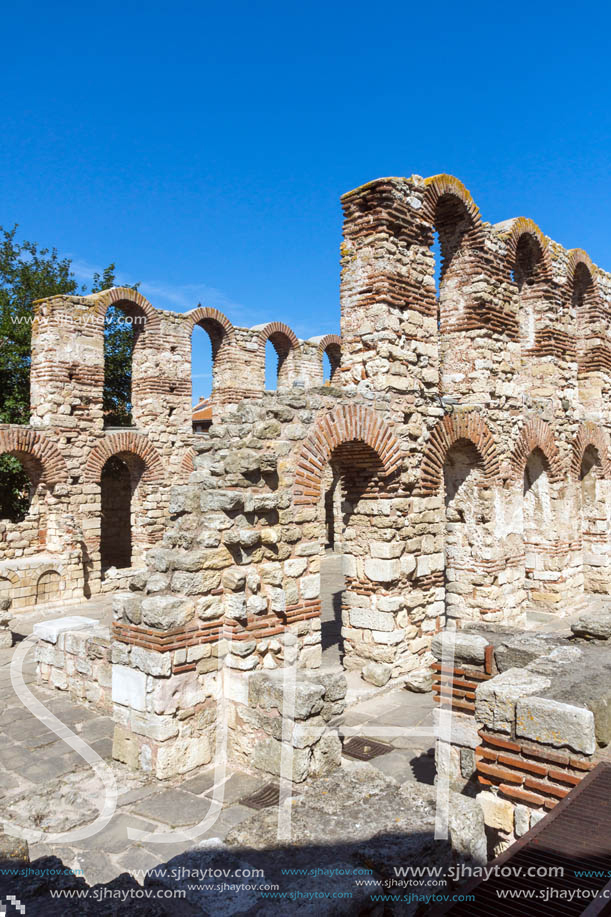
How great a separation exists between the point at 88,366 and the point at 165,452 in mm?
2530

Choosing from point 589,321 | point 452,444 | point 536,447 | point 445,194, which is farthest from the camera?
point 589,321

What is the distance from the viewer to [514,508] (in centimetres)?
987

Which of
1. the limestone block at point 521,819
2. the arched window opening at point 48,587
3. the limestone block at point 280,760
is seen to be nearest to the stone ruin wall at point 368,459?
the arched window opening at point 48,587

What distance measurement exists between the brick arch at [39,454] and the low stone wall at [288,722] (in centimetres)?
841

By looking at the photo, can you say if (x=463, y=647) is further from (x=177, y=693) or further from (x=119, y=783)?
(x=119, y=783)

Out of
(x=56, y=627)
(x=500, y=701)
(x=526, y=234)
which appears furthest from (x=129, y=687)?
(x=526, y=234)

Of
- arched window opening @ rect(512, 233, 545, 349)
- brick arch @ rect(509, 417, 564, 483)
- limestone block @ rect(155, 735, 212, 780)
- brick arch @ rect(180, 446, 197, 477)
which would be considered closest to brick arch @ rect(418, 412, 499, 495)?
brick arch @ rect(509, 417, 564, 483)

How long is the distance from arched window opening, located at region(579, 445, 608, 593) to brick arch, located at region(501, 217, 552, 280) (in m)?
3.84

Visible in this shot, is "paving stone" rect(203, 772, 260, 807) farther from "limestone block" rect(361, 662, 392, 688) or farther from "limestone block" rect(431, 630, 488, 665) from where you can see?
"limestone block" rect(361, 662, 392, 688)

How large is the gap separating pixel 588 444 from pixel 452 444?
498cm

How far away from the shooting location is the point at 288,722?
17.1ft

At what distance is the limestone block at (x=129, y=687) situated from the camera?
541 cm

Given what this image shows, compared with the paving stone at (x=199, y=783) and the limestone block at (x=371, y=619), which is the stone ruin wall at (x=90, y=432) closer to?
the limestone block at (x=371, y=619)

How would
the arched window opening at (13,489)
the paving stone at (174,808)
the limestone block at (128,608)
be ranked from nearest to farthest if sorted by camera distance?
the paving stone at (174,808), the limestone block at (128,608), the arched window opening at (13,489)
